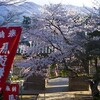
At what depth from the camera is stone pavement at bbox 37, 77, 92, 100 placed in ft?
57.4

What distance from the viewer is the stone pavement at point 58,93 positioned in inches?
689

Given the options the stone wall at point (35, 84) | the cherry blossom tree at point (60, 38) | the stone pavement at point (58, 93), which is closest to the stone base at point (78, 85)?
the stone pavement at point (58, 93)

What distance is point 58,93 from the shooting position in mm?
18938

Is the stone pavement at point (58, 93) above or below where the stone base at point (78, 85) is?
below

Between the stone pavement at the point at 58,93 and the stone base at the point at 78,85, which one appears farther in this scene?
the stone base at the point at 78,85

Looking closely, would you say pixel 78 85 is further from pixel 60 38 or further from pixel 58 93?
pixel 60 38

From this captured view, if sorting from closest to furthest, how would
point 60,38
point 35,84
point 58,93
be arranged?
point 60,38
point 58,93
point 35,84

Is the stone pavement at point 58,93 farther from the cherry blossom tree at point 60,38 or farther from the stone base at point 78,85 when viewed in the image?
the cherry blossom tree at point 60,38

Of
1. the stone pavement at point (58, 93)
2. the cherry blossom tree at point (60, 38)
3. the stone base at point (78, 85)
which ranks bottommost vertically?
the stone pavement at point (58, 93)

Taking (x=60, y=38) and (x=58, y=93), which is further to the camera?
(x=58, y=93)

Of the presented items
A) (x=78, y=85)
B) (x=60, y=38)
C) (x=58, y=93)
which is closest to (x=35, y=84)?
(x=58, y=93)

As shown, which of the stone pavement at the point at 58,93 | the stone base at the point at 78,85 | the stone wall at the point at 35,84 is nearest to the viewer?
the stone pavement at the point at 58,93

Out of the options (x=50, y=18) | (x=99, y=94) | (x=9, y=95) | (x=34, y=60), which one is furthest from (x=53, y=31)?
(x=9, y=95)

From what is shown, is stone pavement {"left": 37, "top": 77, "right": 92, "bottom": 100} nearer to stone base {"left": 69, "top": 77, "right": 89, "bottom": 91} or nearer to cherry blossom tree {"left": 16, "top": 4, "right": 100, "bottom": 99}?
stone base {"left": 69, "top": 77, "right": 89, "bottom": 91}
